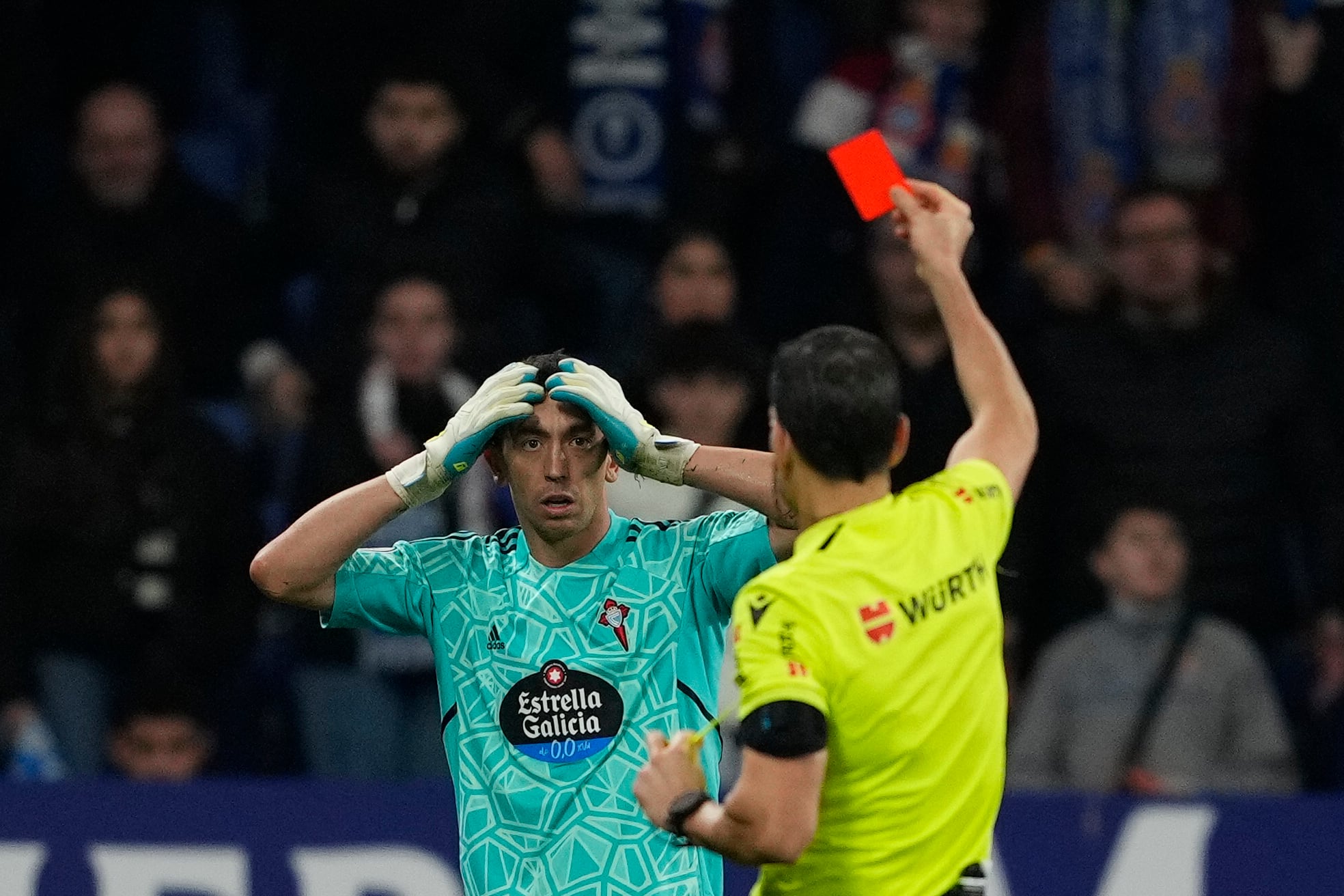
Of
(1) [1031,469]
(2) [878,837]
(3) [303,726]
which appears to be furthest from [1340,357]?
(2) [878,837]

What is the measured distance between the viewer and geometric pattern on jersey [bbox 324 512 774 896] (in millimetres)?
4809

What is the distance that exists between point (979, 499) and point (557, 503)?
3.57 ft

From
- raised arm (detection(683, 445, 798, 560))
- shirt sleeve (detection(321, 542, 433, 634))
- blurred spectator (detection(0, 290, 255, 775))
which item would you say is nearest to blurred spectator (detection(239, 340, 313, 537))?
blurred spectator (detection(0, 290, 255, 775))

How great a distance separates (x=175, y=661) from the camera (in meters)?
8.34

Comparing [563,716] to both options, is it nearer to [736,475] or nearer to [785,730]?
[736,475]

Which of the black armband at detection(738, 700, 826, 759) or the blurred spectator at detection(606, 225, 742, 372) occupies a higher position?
the blurred spectator at detection(606, 225, 742, 372)

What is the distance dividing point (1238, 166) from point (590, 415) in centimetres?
530

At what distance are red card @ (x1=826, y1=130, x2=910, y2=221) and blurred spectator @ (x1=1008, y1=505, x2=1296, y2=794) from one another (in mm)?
4025

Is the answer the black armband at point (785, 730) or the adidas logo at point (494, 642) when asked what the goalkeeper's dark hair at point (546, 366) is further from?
the black armband at point (785, 730)

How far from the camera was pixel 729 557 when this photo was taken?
194 inches

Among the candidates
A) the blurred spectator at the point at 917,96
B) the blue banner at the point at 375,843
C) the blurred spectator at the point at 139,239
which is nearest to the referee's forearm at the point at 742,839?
the blue banner at the point at 375,843

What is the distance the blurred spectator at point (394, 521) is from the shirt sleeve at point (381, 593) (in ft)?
9.65

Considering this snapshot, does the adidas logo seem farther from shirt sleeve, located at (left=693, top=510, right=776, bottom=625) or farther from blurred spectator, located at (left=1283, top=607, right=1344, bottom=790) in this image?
blurred spectator, located at (left=1283, top=607, right=1344, bottom=790)

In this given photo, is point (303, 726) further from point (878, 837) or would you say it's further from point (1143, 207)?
point (878, 837)
